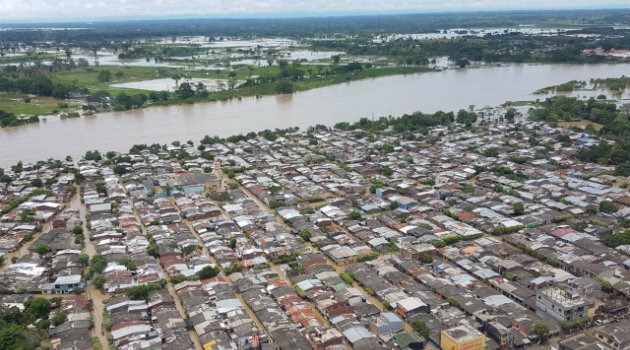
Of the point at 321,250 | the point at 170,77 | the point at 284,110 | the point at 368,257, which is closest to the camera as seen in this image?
the point at 368,257

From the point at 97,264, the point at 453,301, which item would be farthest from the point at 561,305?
the point at 97,264

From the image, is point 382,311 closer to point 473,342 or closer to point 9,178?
point 473,342

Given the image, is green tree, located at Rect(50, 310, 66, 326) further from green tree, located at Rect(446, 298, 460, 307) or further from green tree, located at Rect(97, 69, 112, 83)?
green tree, located at Rect(97, 69, 112, 83)

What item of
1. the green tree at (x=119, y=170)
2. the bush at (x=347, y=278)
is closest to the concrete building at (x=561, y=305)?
the bush at (x=347, y=278)

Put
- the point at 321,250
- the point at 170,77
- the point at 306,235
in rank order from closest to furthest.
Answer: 1. the point at 321,250
2. the point at 306,235
3. the point at 170,77

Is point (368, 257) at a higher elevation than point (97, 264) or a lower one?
lower

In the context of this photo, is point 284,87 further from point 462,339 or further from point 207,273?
point 462,339
